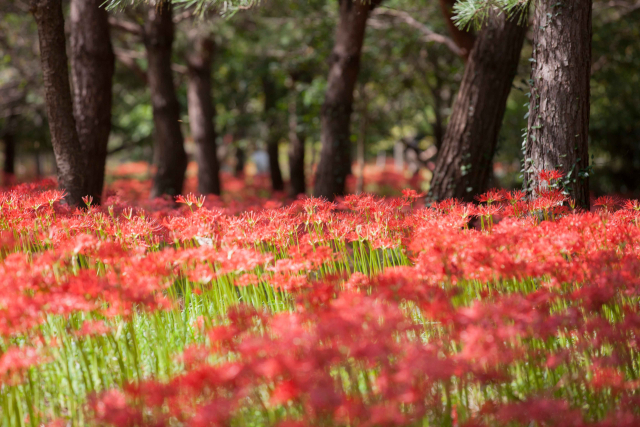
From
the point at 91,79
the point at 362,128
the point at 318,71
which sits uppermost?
the point at 318,71

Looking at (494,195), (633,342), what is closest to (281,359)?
Answer: (633,342)

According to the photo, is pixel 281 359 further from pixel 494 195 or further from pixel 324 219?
pixel 494 195

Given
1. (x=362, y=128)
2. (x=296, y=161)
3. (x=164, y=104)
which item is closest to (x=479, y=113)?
(x=164, y=104)

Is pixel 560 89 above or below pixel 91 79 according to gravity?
below

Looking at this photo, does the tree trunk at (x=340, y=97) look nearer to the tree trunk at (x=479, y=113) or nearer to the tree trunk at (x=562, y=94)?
the tree trunk at (x=479, y=113)

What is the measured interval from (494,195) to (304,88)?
745 cm

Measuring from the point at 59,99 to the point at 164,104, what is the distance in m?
3.57

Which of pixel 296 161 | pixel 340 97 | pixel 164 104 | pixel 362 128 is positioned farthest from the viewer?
pixel 296 161

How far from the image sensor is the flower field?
6.70 ft

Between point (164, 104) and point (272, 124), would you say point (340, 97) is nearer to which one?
point (164, 104)

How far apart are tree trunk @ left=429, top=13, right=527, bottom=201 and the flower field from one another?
223 centimetres

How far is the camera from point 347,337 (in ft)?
6.65

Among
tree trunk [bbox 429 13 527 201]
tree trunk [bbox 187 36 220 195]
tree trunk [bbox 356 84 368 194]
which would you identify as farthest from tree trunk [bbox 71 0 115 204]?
tree trunk [bbox 356 84 368 194]

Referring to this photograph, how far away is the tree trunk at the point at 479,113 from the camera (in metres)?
5.61
